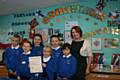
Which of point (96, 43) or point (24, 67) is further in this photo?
point (96, 43)

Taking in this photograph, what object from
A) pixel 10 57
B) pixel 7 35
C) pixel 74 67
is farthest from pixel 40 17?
pixel 74 67

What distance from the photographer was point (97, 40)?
4.05 m

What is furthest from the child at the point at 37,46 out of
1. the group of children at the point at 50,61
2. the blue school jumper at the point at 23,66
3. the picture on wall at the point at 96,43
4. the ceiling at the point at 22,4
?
the ceiling at the point at 22,4

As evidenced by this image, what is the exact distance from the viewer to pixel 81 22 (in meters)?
4.21

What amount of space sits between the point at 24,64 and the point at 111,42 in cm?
154

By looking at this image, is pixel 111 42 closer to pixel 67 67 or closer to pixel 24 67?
pixel 67 67

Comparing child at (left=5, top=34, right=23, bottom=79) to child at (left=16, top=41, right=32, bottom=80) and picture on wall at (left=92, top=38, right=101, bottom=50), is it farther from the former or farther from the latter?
picture on wall at (left=92, top=38, right=101, bottom=50)

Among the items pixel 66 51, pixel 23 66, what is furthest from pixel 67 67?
pixel 23 66

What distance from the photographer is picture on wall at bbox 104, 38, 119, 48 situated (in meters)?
3.88

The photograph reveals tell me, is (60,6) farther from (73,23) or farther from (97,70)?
(97,70)

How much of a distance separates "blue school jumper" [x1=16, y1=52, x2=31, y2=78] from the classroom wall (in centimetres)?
132

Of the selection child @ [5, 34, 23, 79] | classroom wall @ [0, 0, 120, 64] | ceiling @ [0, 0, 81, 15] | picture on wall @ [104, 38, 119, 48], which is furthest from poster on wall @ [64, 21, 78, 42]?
child @ [5, 34, 23, 79]

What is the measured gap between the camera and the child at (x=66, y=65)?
2.94 meters

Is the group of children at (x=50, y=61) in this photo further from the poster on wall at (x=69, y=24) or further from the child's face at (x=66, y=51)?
the poster on wall at (x=69, y=24)
